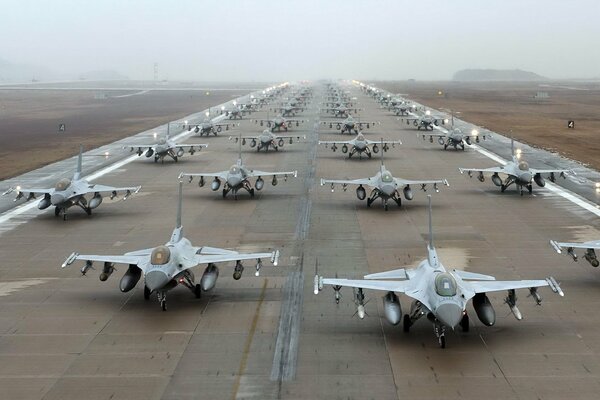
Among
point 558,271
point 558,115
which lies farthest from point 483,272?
point 558,115

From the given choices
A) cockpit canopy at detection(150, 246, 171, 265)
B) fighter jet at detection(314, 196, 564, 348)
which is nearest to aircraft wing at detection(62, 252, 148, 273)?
cockpit canopy at detection(150, 246, 171, 265)

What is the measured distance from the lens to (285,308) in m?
25.9

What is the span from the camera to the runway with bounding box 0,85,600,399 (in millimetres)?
19500

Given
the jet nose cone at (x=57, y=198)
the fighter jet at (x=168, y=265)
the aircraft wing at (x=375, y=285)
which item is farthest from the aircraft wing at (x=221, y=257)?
the jet nose cone at (x=57, y=198)

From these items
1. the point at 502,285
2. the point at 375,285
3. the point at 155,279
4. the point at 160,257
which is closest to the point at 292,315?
the point at 375,285

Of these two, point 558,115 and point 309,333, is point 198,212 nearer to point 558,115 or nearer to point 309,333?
point 309,333

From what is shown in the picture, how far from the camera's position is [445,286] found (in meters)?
20.6

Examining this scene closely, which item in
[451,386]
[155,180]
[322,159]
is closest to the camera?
[451,386]

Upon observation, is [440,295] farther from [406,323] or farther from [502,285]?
[502,285]

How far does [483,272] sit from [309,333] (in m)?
12.1

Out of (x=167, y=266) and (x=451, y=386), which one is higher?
(x=167, y=266)

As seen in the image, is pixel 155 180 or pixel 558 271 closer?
pixel 558 271

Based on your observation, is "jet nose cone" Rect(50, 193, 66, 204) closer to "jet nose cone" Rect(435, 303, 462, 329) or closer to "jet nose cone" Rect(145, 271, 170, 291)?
"jet nose cone" Rect(145, 271, 170, 291)

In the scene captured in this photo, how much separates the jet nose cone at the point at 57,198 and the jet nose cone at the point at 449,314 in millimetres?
31114
